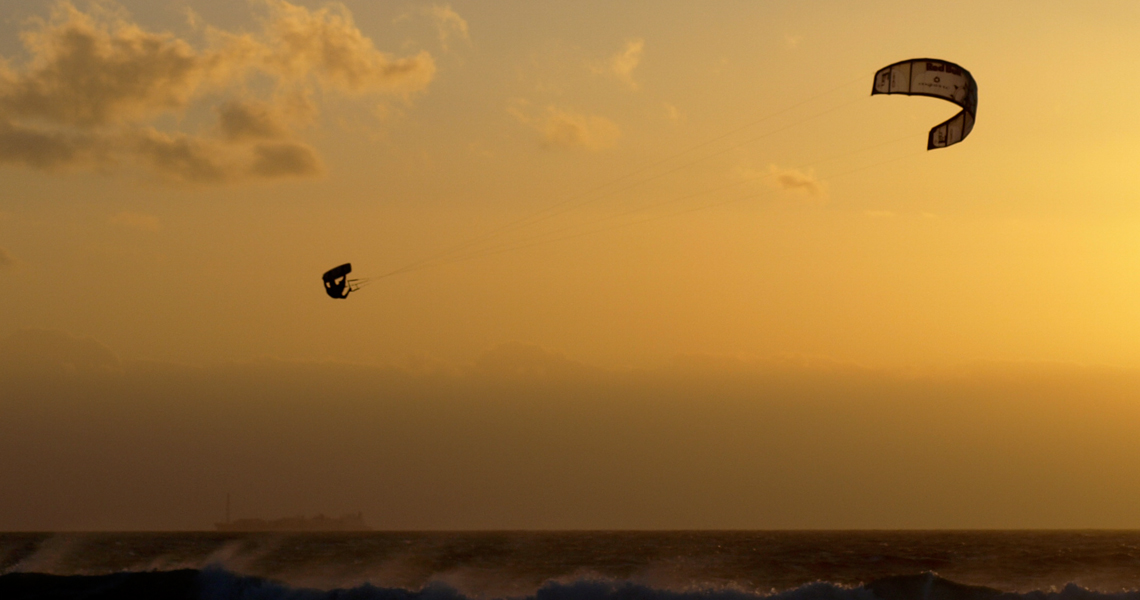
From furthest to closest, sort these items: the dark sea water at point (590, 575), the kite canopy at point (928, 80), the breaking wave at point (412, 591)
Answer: the dark sea water at point (590, 575) < the breaking wave at point (412, 591) < the kite canopy at point (928, 80)

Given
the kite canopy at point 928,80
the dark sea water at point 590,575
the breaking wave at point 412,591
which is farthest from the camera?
the dark sea water at point 590,575

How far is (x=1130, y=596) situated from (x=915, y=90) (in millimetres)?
13473

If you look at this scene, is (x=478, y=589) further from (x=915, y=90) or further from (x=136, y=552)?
(x=136, y=552)

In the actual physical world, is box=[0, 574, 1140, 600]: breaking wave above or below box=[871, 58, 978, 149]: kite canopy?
below

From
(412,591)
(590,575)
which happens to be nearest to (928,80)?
(590,575)

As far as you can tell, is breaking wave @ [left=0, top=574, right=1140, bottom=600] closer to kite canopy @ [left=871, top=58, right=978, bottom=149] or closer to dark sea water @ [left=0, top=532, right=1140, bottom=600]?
dark sea water @ [left=0, top=532, right=1140, bottom=600]

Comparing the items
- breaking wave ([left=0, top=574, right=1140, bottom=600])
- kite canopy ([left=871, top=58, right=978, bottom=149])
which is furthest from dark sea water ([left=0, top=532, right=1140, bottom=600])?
kite canopy ([left=871, top=58, right=978, bottom=149])

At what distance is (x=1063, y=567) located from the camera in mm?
46812

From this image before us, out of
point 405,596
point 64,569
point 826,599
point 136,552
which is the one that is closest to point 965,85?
point 826,599

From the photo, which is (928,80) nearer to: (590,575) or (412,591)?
(590,575)

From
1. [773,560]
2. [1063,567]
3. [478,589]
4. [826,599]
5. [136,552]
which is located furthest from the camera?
[136,552]

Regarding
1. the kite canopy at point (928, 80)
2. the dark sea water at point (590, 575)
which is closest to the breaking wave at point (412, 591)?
the dark sea water at point (590, 575)

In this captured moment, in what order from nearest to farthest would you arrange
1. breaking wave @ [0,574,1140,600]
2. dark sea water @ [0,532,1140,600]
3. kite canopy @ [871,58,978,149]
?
1. kite canopy @ [871,58,978,149]
2. breaking wave @ [0,574,1140,600]
3. dark sea water @ [0,532,1140,600]

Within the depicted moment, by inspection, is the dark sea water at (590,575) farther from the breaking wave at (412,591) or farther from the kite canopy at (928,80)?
the kite canopy at (928,80)
